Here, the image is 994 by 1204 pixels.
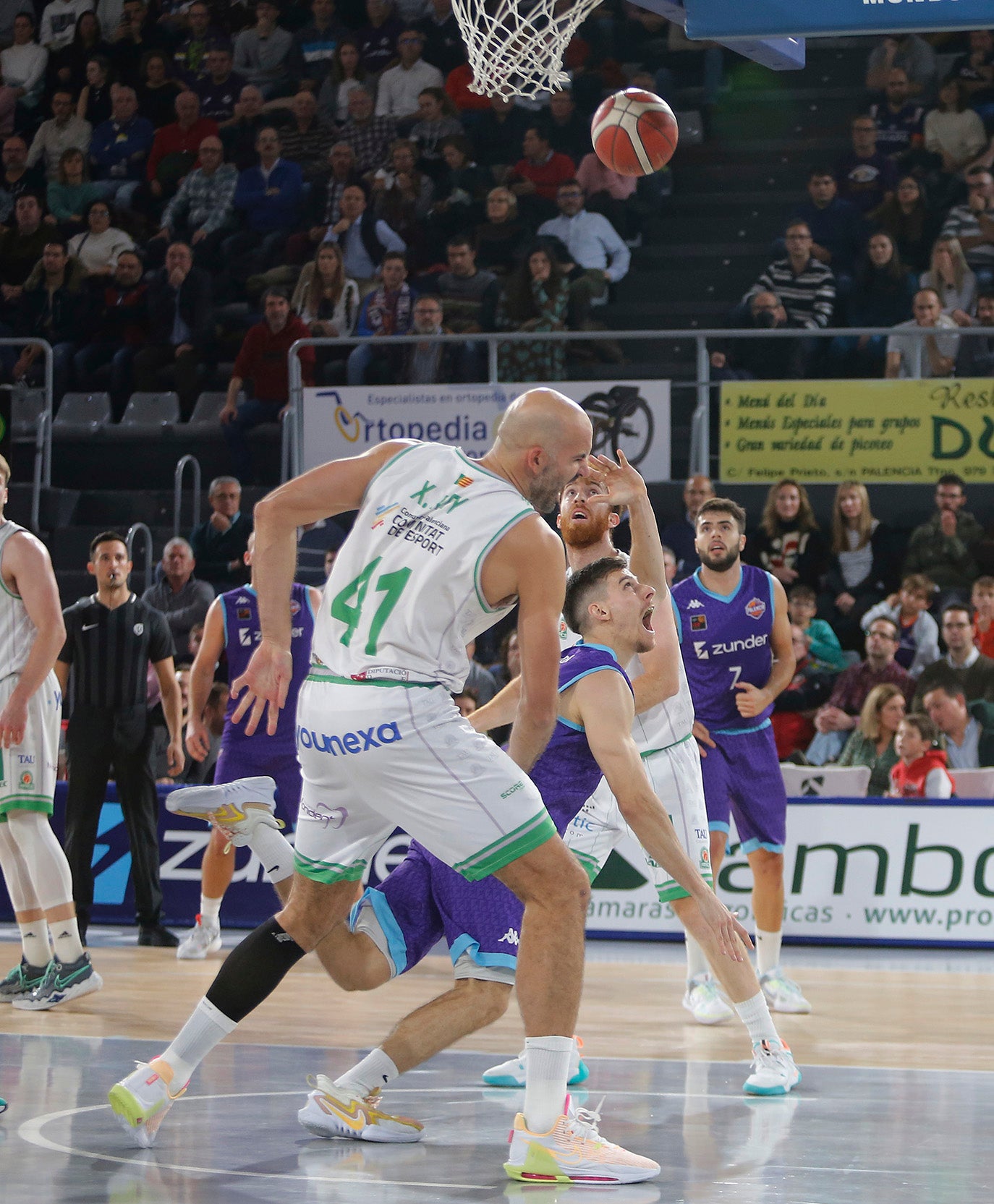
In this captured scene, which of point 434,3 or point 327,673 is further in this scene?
point 434,3

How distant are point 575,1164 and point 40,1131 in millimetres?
1573

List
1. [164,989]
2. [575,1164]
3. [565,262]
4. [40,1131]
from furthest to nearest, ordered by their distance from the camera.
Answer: [565,262] → [164,989] → [40,1131] → [575,1164]

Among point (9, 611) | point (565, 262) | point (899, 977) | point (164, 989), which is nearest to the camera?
point (9, 611)

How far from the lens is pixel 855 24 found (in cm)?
579

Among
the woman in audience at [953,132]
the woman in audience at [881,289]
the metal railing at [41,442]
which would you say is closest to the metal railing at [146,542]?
the metal railing at [41,442]

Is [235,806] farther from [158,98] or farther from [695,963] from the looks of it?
[158,98]

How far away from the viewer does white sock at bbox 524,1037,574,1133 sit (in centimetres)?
421

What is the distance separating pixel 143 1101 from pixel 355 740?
1.17 metres

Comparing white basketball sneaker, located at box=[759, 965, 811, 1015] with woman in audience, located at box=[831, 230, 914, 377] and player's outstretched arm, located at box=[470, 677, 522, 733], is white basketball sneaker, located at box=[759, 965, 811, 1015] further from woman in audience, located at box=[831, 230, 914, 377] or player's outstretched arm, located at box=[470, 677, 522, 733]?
woman in audience, located at box=[831, 230, 914, 377]

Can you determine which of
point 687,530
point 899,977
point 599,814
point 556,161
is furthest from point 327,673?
point 556,161

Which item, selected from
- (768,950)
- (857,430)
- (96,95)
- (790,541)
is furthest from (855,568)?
(96,95)

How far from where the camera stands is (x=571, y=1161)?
4234 mm

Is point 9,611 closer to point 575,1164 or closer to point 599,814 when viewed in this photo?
point 599,814

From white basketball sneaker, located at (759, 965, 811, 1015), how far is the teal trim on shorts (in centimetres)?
109
